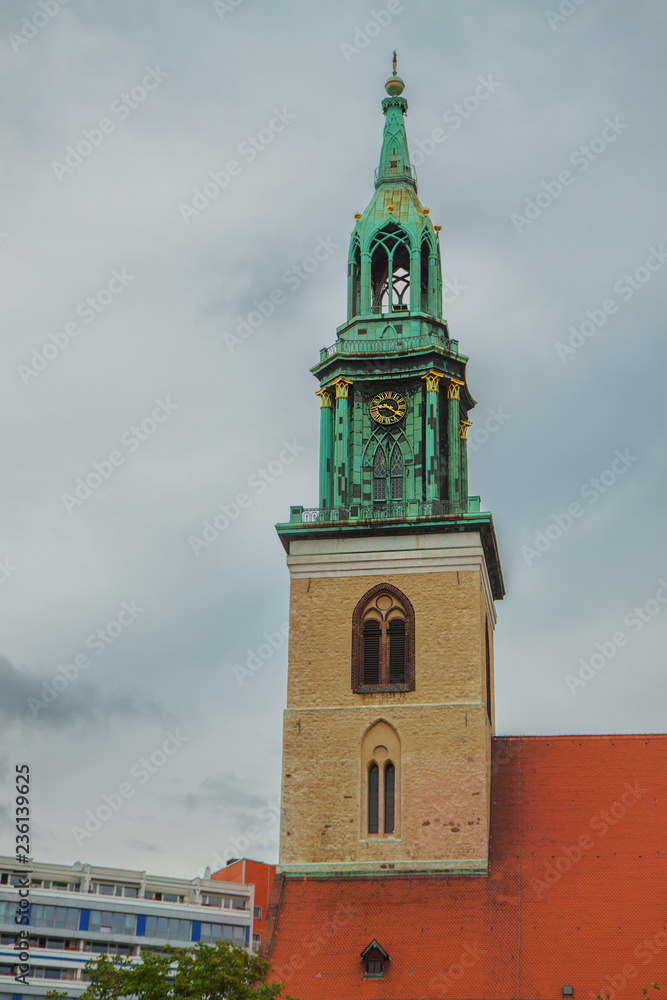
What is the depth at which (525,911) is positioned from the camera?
121 feet

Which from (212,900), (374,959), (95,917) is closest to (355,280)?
(374,959)

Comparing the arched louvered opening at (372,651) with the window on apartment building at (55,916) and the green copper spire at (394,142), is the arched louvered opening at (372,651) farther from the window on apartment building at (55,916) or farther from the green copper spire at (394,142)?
the window on apartment building at (55,916)

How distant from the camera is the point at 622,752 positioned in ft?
133

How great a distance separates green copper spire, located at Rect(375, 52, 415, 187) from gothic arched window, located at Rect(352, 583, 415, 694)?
1541cm

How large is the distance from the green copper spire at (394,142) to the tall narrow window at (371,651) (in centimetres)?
1618

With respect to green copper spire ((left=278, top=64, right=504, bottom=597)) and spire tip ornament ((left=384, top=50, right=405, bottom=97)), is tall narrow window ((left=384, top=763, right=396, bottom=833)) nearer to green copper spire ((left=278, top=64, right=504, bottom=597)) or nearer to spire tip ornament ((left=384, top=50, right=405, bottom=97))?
green copper spire ((left=278, top=64, right=504, bottom=597))

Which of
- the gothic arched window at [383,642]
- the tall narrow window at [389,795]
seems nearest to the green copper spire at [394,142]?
the gothic arched window at [383,642]

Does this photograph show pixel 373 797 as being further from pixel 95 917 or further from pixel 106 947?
pixel 106 947

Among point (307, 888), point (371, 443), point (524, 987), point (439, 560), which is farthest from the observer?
point (371, 443)

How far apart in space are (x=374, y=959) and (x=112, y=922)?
41.9 m

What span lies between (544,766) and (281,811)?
7.56 metres

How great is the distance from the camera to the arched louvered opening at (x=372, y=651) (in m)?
40.6

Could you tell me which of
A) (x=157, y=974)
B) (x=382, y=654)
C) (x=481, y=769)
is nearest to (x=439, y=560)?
(x=382, y=654)

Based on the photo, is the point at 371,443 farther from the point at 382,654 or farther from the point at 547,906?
the point at 547,906
